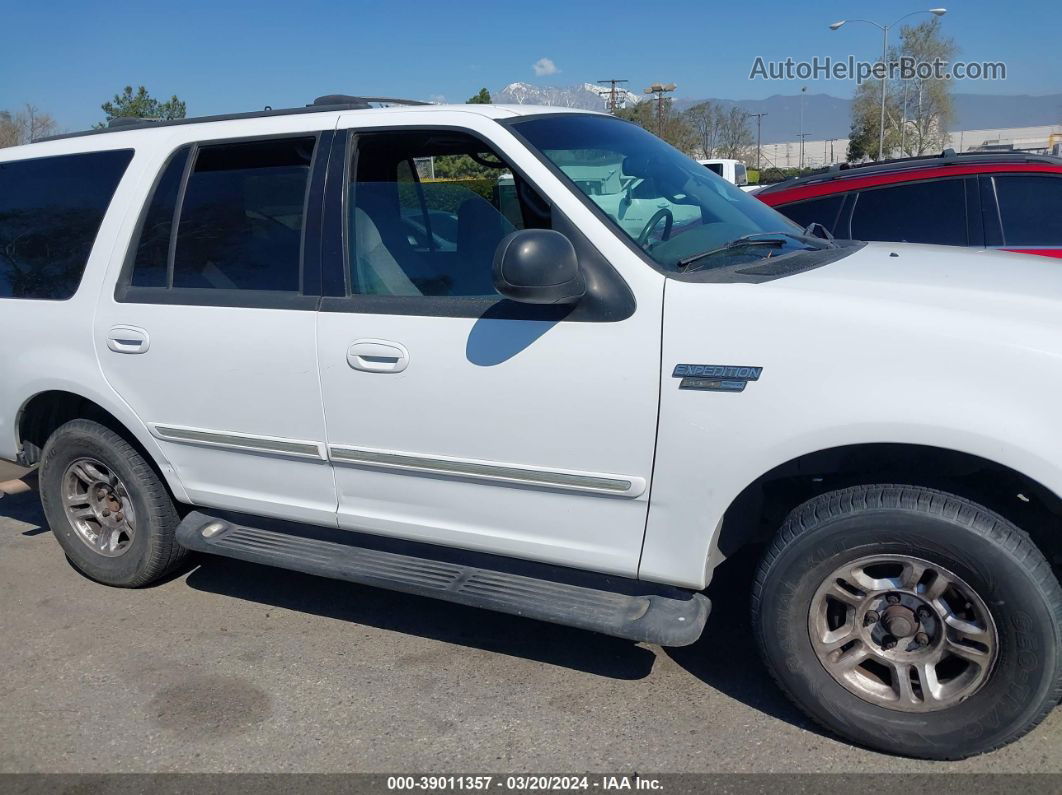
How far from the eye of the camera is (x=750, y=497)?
120 inches

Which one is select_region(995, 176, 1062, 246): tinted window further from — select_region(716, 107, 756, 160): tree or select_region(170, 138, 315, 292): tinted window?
select_region(716, 107, 756, 160): tree

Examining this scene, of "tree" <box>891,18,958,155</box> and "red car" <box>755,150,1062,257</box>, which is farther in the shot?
"tree" <box>891,18,958,155</box>

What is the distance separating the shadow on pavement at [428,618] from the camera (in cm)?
370

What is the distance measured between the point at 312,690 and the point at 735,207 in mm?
2524

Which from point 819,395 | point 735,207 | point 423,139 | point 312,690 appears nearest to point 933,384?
point 819,395

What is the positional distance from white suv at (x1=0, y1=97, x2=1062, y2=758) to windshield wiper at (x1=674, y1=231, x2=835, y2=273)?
0.12 feet

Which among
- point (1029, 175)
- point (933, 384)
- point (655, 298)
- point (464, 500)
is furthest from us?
point (1029, 175)

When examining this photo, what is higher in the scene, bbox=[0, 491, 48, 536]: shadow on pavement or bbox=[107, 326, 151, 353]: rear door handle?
bbox=[107, 326, 151, 353]: rear door handle

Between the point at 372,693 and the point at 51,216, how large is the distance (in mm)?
2681

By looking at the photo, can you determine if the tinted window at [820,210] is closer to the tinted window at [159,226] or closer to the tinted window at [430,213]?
the tinted window at [430,213]

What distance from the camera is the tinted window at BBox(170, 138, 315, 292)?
3695 mm

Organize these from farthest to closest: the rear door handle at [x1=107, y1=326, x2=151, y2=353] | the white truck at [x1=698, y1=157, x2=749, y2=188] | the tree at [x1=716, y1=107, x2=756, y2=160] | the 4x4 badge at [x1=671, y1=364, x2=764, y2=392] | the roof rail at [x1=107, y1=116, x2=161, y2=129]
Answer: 1. the tree at [x1=716, y1=107, x2=756, y2=160]
2. the white truck at [x1=698, y1=157, x2=749, y2=188]
3. the roof rail at [x1=107, y1=116, x2=161, y2=129]
4. the rear door handle at [x1=107, y1=326, x2=151, y2=353]
5. the 4x4 badge at [x1=671, y1=364, x2=764, y2=392]

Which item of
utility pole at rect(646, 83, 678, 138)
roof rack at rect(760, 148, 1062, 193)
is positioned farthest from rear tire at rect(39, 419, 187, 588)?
utility pole at rect(646, 83, 678, 138)

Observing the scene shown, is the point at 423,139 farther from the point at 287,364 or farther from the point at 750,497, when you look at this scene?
the point at 750,497
